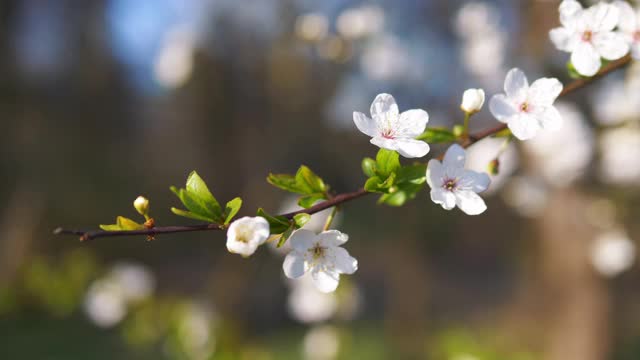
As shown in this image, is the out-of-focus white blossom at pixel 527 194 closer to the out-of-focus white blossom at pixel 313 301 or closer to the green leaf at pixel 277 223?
the out-of-focus white blossom at pixel 313 301

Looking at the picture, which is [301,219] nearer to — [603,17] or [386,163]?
[386,163]

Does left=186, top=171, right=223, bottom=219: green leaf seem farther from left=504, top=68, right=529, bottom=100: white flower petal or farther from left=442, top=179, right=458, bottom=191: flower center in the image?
left=504, top=68, right=529, bottom=100: white flower petal

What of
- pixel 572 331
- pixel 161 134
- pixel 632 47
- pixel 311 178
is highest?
pixel 161 134

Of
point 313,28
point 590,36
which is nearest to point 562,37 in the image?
point 590,36

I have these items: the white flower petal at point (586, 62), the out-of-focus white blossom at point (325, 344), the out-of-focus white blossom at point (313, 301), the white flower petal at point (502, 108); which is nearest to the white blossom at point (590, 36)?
the white flower petal at point (586, 62)

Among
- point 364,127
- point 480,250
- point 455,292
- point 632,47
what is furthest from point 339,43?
point 480,250

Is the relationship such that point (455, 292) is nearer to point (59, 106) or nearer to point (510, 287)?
point (510, 287)
